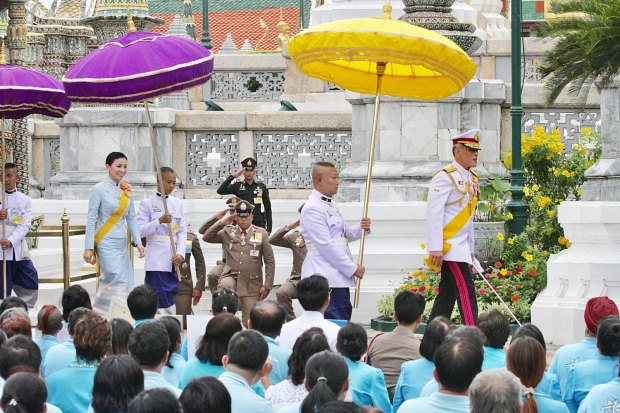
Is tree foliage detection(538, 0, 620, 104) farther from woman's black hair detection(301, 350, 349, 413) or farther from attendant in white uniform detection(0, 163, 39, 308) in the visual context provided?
woman's black hair detection(301, 350, 349, 413)

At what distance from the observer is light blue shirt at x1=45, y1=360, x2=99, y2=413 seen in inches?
270

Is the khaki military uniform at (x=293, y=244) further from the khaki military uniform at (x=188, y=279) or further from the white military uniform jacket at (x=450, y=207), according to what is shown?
the white military uniform jacket at (x=450, y=207)

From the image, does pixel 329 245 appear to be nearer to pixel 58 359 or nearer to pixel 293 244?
pixel 293 244

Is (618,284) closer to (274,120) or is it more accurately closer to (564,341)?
(564,341)

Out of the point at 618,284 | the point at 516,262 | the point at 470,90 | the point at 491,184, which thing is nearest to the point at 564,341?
the point at 618,284

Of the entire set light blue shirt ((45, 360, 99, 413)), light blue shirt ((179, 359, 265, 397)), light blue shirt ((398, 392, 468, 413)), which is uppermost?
light blue shirt ((398, 392, 468, 413))

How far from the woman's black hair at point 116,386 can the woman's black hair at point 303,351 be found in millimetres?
947

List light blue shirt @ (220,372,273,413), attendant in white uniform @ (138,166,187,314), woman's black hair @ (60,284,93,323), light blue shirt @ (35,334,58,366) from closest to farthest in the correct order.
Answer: light blue shirt @ (220,372,273,413), light blue shirt @ (35,334,58,366), woman's black hair @ (60,284,93,323), attendant in white uniform @ (138,166,187,314)

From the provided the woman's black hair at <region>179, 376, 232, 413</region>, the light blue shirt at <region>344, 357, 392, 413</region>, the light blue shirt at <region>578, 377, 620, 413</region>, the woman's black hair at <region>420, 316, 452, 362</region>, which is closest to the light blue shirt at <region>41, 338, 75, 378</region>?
the light blue shirt at <region>344, 357, 392, 413</region>

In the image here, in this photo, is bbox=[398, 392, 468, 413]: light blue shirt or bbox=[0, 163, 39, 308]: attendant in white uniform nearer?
bbox=[398, 392, 468, 413]: light blue shirt

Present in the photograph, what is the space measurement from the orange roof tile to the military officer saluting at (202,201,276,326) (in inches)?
1686

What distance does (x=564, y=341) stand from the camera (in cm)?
1151

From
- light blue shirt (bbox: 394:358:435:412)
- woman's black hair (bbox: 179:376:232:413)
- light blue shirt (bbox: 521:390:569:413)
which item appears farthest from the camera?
light blue shirt (bbox: 394:358:435:412)

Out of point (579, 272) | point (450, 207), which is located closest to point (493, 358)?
point (450, 207)
